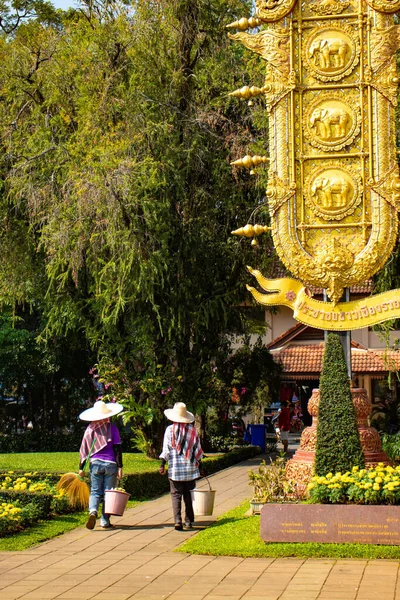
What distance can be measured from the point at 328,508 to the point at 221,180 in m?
11.4

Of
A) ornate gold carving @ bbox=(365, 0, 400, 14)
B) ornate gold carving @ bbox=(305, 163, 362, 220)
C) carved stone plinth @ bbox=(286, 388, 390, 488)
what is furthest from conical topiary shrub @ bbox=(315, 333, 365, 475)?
ornate gold carving @ bbox=(365, 0, 400, 14)

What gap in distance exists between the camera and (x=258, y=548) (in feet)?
35.5

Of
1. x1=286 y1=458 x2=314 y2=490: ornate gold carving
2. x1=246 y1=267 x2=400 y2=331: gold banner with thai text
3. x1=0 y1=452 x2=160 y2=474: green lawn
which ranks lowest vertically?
x1=0 y1=452 x2=160 y2=474: green lawn

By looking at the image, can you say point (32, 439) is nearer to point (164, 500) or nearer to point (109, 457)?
point (164, 500)

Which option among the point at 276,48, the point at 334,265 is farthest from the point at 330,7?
the point at 334,265

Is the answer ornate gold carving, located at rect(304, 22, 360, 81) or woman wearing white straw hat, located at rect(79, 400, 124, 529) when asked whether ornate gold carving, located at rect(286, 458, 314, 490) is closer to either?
woman wearing white straw hat, located at rect(79, 400, 124, 529)

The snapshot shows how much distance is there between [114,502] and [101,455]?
2.36 feet

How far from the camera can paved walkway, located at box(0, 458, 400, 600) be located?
8.92 meters

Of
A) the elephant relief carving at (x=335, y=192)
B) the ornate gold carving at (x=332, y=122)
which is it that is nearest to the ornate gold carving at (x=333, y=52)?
the ornate gold carving at (x=332, y=122)

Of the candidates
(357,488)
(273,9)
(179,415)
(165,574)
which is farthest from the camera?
(273,9)

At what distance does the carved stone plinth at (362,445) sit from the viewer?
13164 millimetres

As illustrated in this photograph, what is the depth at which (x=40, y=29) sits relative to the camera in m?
24.0

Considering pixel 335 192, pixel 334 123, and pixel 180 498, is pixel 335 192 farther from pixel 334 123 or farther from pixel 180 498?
pixel 180 498

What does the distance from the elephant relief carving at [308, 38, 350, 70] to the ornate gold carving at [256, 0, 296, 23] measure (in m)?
0.66
